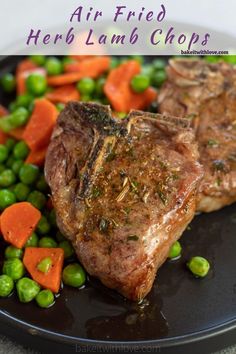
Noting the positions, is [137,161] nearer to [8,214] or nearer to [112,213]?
[112,213]

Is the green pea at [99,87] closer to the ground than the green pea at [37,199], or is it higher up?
higher up

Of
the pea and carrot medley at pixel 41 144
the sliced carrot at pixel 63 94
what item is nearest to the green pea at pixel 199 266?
the pea and carrot medley at pixel 41 144

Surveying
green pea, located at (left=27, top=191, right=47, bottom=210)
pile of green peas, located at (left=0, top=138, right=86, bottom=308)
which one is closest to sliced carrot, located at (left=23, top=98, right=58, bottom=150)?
pile of green peas, located at (left=0, top=138, right=86, bottom=308)

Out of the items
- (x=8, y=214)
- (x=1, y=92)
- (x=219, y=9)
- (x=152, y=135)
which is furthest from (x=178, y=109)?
(x=219, y=9)

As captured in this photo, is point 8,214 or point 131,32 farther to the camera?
point 131,32

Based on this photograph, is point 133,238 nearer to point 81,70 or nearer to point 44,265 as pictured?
point 44,265

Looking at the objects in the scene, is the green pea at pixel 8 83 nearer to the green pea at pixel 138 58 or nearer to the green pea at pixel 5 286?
the green pea at pixel 138 58

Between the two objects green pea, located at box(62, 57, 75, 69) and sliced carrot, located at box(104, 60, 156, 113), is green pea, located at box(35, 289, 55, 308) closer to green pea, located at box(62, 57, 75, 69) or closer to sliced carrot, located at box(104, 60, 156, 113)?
sliced carrot, located at box(104, 60, 156, 113)
